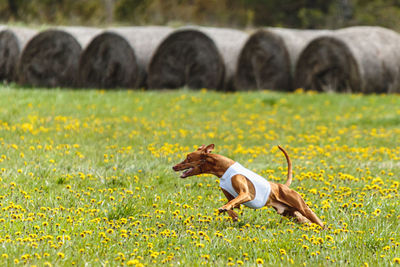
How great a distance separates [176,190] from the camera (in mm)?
5242

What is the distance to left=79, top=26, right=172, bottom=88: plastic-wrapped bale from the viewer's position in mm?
15875

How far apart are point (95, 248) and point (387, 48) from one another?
12.5 metres

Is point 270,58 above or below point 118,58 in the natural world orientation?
above

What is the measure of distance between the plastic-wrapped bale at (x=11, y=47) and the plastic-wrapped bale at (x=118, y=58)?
Result: 2.23 m

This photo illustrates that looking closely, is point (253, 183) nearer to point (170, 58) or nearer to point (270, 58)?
point (270, 58)

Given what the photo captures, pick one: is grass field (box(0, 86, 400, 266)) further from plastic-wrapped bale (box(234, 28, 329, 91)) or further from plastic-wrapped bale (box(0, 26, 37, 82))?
plastic-wrapped bale (box(0, 26, 37, 82))

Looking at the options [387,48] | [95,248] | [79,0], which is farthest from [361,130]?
[79,0]

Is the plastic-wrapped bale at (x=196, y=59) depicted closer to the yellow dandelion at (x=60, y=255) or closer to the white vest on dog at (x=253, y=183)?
the white vest on dog at (x=253, y=183)

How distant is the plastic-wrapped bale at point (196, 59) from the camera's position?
51.9 feet

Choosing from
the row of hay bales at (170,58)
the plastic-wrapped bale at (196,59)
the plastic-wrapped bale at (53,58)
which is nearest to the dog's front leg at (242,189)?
the row of hay bales at (170,58)

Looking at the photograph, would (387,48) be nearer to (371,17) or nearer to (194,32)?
(194,32)

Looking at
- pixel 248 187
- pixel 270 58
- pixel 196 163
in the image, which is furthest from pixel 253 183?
pixel 270 58

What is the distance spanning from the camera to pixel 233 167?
4137 mm

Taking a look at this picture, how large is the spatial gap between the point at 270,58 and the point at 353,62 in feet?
8.75
